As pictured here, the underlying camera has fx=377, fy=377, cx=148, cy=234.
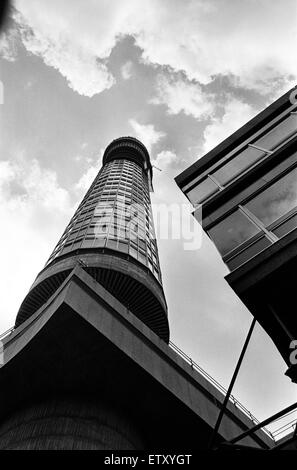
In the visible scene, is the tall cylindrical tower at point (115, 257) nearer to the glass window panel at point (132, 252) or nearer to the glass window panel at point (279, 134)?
the glass window panel at point (132, 252)

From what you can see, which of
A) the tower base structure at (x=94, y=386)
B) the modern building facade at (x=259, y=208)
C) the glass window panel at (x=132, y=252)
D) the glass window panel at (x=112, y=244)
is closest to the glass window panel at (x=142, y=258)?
the glass window panel at (x=132, y=252)

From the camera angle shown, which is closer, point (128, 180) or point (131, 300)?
point (131, 300)

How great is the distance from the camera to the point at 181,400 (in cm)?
1440

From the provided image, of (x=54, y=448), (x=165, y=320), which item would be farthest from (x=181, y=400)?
(x=165, y=320)

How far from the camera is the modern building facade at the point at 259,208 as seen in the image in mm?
8984

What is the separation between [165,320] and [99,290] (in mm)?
10230

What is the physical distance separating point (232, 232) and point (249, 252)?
112 cm

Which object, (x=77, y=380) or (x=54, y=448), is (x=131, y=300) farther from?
(x=54, y=448)

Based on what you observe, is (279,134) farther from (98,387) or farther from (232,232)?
(98,387)

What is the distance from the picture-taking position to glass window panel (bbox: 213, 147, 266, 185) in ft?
44.0

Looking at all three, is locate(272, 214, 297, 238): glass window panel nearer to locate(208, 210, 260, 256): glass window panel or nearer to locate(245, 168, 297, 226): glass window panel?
locate(245, 168, 297, 226): glass window panel

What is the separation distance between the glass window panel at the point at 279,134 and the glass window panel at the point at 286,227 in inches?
162

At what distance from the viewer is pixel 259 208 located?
11039 millimetres

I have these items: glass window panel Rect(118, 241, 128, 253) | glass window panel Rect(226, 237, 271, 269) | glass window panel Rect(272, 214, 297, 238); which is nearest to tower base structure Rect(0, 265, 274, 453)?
glass window panel Rect(226, 237, 271, 269)
